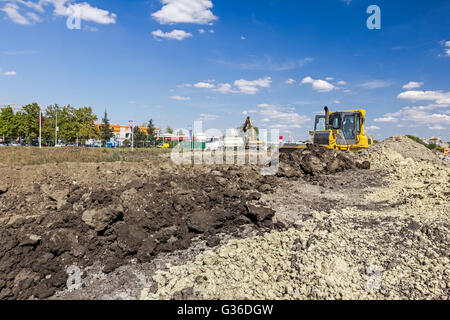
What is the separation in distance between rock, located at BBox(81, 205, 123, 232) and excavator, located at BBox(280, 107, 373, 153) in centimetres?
1102

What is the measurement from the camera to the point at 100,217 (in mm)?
5641

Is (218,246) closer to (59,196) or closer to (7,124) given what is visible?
(59,196)

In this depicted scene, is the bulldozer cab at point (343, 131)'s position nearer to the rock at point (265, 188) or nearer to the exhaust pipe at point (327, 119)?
the exhaust pipe at point (327, 119)

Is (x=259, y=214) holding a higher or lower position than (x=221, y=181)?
lower

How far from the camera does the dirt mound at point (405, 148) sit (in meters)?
13.9

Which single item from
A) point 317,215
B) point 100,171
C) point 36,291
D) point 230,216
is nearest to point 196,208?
point 230,216

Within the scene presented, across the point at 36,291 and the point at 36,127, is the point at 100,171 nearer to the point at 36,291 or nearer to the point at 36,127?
the point at 36,291

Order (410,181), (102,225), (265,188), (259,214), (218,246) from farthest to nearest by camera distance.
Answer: (410,181) < (265,188) < (259,214) < (102,225) < (218,246)

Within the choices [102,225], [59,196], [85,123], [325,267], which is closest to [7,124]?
[85,123]

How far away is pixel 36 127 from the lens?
38.6 metres

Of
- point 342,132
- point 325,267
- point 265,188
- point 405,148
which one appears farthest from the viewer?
point 342,132

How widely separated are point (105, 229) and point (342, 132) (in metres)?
12.7

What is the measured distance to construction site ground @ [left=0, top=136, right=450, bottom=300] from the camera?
13.5ft

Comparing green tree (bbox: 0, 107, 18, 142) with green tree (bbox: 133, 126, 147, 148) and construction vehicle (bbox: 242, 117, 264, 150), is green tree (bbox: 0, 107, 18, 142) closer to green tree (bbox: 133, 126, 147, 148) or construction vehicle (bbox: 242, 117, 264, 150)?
green tree (bbox: 133, 126, 147, 148)
